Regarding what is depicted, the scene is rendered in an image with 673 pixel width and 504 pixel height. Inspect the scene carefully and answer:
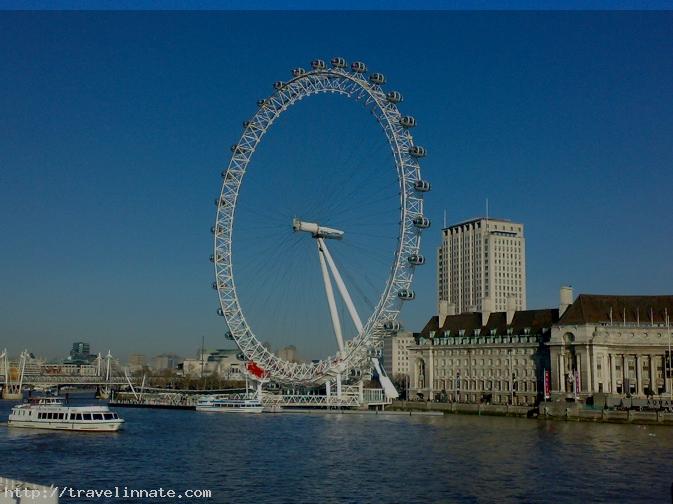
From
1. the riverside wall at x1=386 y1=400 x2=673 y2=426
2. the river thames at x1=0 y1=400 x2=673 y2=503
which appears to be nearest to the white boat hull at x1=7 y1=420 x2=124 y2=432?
the river thames at x1=0 y1=400 x2=673 y2=503

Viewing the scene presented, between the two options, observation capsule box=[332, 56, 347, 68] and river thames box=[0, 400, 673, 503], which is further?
observation capsule box=[332, 56, 347, 68]

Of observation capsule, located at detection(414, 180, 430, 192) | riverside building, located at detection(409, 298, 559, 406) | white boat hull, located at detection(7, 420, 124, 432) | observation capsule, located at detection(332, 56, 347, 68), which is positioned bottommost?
white boat hull, located at detection(7, 420, 124, 432)

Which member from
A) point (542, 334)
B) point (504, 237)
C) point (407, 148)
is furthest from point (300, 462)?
point (504, 237)

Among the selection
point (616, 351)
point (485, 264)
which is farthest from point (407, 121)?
point (485, 264)

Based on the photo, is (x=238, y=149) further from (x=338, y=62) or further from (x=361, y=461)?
(x=361, y=461)

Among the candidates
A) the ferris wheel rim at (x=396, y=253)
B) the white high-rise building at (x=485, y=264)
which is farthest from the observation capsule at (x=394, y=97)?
the white high-rise building at (x=485, y=264)

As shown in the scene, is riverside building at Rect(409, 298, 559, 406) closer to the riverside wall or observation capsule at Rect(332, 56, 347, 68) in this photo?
the riverside wall

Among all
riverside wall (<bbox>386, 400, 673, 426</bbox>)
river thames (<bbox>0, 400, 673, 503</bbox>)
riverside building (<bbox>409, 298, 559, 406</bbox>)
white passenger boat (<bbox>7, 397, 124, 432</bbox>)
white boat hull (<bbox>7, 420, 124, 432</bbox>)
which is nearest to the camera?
river thames (<bbox>0, 400, 673, 503</bbox>)
